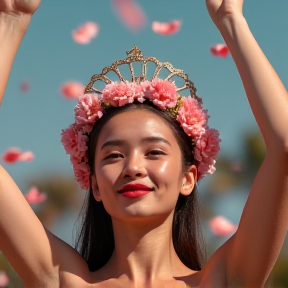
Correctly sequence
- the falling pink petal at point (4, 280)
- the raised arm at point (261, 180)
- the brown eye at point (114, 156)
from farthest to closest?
1. the falling pink petal at point (4, 280)
2. the brown eye at point (114, 156)
3. the raised arm at point (261, 180)

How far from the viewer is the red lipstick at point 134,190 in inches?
129

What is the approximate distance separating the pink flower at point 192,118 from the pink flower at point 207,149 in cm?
4

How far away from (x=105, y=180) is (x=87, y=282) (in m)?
0.44

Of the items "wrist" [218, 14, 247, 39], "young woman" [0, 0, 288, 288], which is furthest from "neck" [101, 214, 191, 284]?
"wrist" [218, 14, 247, 39]

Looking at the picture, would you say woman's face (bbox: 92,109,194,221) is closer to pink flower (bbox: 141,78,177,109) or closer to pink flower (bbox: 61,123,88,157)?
pink flower (bbox: 141,78,177,109)

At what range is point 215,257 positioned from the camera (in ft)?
11.0

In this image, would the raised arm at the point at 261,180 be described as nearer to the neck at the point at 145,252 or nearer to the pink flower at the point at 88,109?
the neck at the point at 145,252

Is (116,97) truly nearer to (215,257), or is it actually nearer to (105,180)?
(105,180)

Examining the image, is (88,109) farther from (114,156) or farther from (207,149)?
(207,149)

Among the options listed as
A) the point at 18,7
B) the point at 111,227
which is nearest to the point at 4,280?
the point at 111,227

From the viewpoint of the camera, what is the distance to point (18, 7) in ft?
10.9

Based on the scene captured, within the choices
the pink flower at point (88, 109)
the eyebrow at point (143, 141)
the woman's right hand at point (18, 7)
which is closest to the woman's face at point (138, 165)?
the eyebrow at point (143, 141)

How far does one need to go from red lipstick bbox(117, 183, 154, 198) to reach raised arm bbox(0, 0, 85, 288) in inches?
15.5

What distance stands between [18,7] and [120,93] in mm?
605
